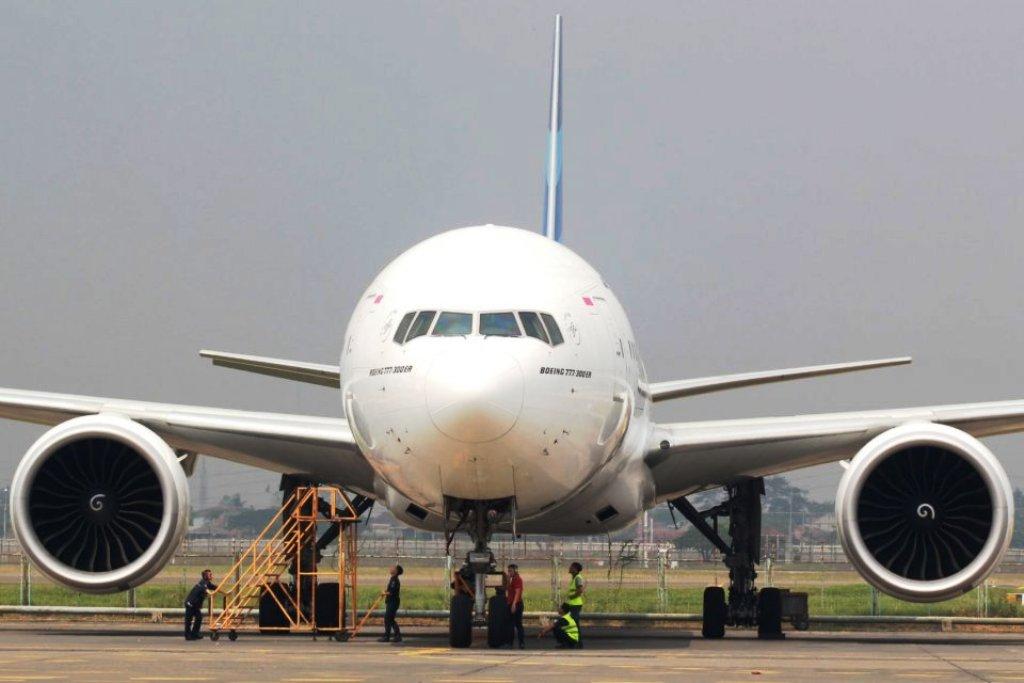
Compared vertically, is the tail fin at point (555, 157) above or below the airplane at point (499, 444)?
above

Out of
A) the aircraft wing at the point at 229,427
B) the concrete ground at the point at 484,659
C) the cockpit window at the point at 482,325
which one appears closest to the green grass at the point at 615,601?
the concrete ground at the point at 484,659

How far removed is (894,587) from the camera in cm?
1847

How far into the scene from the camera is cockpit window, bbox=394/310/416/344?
1661 cm

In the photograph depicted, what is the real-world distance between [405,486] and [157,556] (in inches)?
131

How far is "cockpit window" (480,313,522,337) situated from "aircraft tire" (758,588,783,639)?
7.80 meters

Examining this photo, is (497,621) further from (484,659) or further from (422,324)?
(422,324)

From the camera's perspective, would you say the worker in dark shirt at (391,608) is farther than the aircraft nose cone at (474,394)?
Yes

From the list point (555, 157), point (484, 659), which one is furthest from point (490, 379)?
point (555, 157)

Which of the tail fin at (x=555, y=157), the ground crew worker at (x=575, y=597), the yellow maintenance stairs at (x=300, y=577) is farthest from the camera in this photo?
the tail fin at (x=555, y=157)

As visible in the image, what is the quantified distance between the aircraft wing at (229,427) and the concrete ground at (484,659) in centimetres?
205

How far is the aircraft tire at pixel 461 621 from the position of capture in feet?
56.8

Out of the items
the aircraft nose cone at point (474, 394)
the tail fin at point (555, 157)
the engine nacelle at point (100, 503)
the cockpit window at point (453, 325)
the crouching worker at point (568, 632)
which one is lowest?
the crouching worker at point (568, 632)

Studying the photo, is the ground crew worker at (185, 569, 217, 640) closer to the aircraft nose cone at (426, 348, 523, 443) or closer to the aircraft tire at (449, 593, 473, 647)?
the aircraft tire at (449, 593, 473, 647)

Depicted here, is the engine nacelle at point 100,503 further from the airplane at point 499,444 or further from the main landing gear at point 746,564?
the main landing gear at point 746,564
